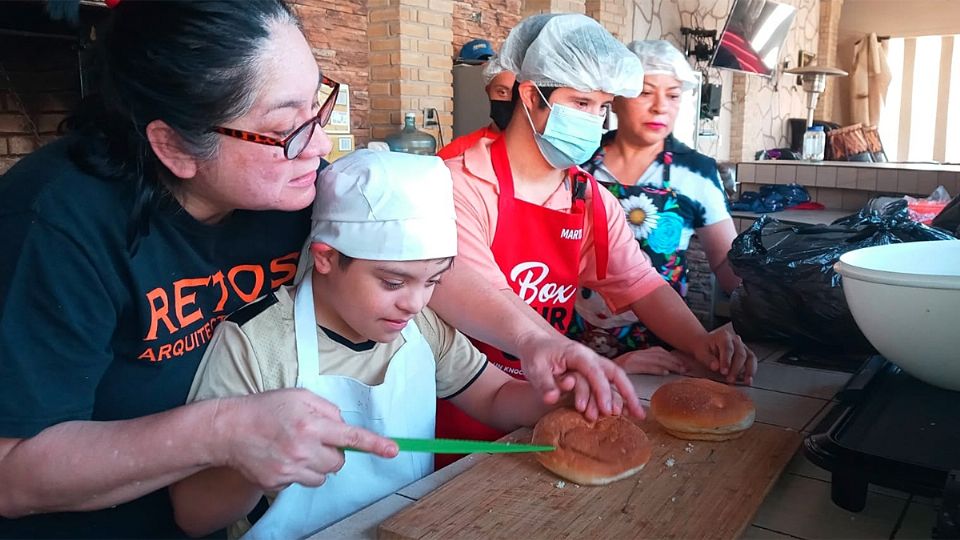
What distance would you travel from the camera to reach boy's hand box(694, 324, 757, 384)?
160 cm

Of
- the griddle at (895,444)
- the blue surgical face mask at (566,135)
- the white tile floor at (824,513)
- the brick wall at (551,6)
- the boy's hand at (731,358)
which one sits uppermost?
the brick wall at (551,6)

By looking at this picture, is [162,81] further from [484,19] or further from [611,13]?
[611,13]

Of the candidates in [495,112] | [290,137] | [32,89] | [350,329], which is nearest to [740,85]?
[495,112]

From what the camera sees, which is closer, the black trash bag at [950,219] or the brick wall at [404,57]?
the black trash bag at [950,219]

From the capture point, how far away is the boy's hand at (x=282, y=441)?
947 millimetres

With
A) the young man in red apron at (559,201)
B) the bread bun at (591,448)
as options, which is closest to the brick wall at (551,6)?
the young man in red apron at (559,201)

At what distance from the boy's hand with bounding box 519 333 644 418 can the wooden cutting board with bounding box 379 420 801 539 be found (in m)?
0.11

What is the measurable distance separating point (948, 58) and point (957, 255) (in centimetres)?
1160

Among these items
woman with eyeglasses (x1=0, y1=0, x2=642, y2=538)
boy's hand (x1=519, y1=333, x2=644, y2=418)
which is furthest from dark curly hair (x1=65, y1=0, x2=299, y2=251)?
boy's hand (x1=519, y1=333, x2=644, y2=418)

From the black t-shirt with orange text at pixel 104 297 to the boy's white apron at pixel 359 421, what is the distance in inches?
5.7

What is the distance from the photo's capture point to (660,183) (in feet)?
7.84

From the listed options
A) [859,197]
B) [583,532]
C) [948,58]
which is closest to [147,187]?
[583,532]

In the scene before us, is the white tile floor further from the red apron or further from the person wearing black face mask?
the person wearing black face mask

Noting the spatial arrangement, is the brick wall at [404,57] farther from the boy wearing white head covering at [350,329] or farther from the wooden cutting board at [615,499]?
the wooden cutting board at [615,499]
